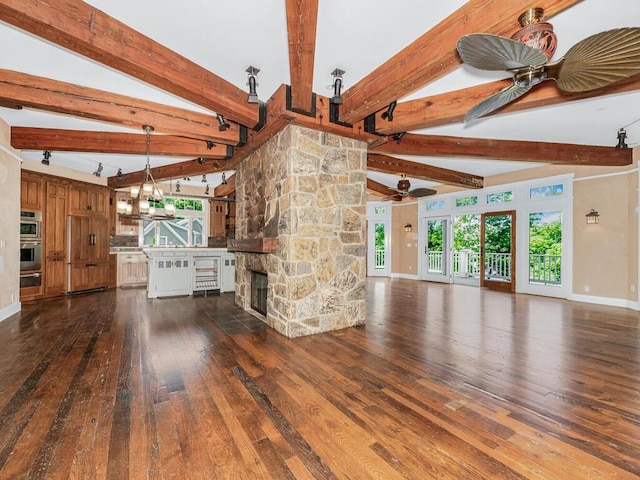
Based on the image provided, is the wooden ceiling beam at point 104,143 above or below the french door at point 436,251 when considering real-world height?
above

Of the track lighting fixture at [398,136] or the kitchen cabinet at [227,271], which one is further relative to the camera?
the kitchen cabinet at [227,271]

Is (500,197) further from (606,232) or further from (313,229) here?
(313,229)

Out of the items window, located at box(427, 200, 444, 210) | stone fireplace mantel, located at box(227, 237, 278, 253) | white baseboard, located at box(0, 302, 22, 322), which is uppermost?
window, located at box(427, 200, 444, 210)

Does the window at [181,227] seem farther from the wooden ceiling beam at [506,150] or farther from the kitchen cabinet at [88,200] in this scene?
the wooden ceiling beam at [506,150]

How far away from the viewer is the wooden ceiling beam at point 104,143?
4.82 m

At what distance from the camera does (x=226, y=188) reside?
8.59 meters

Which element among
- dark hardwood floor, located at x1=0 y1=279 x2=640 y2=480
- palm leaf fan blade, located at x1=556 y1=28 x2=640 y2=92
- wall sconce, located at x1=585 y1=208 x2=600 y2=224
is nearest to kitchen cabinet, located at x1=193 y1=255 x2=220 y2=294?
dark hardwood floor, located at x1=0 y1=279 x2=640 y2=480

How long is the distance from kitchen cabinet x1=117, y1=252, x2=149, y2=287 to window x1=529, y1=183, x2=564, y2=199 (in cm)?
988

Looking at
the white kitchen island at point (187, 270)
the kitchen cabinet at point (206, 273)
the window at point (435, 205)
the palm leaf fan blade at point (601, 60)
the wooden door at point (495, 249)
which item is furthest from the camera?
the window at point (435, 205)

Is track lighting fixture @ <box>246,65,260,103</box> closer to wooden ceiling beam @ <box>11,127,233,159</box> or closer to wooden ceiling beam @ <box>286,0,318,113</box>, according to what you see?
wooden ceiling beam @ <box>286,0,318,113</box>

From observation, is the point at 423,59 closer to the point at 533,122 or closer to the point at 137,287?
the point at 533,122

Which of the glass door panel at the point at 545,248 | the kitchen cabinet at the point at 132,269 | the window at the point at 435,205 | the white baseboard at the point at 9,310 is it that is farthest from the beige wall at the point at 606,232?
the white baseboard at the point at 9,310

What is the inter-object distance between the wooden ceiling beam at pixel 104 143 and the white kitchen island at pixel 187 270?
2.12 metres

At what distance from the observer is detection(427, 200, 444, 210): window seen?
31.4ft
